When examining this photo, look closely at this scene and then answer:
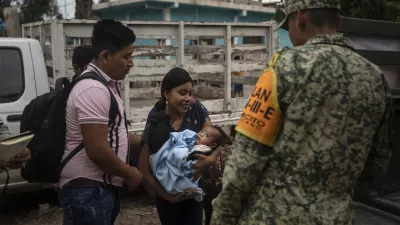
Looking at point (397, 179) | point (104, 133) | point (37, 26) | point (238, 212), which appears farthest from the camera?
point (37, 26)

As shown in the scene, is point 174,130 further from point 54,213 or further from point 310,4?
point 54,213

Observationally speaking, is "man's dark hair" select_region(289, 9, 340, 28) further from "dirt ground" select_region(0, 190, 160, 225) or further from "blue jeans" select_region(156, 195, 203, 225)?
"dirt ground" select_region(0, 190, 160, 225)

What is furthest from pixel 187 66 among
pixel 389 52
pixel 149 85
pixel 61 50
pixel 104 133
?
pixel 104 133

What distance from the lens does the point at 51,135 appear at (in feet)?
7.97

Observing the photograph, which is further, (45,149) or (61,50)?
(61,50)

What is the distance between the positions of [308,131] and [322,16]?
Answer: 17.4 inches

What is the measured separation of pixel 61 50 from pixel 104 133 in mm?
2599

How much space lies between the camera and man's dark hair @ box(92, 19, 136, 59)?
2527 mm

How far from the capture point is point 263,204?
170cm

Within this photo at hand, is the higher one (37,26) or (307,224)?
(37,26)

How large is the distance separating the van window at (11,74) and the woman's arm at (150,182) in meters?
2.07

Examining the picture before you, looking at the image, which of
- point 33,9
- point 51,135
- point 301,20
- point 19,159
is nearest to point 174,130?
point 51,135

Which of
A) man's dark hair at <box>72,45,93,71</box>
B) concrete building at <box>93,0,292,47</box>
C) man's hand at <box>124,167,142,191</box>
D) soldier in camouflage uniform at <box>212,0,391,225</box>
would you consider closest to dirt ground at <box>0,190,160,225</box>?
man's dark hair at <box>72,45,93,71</box>

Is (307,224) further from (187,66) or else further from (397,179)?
(187,66)
